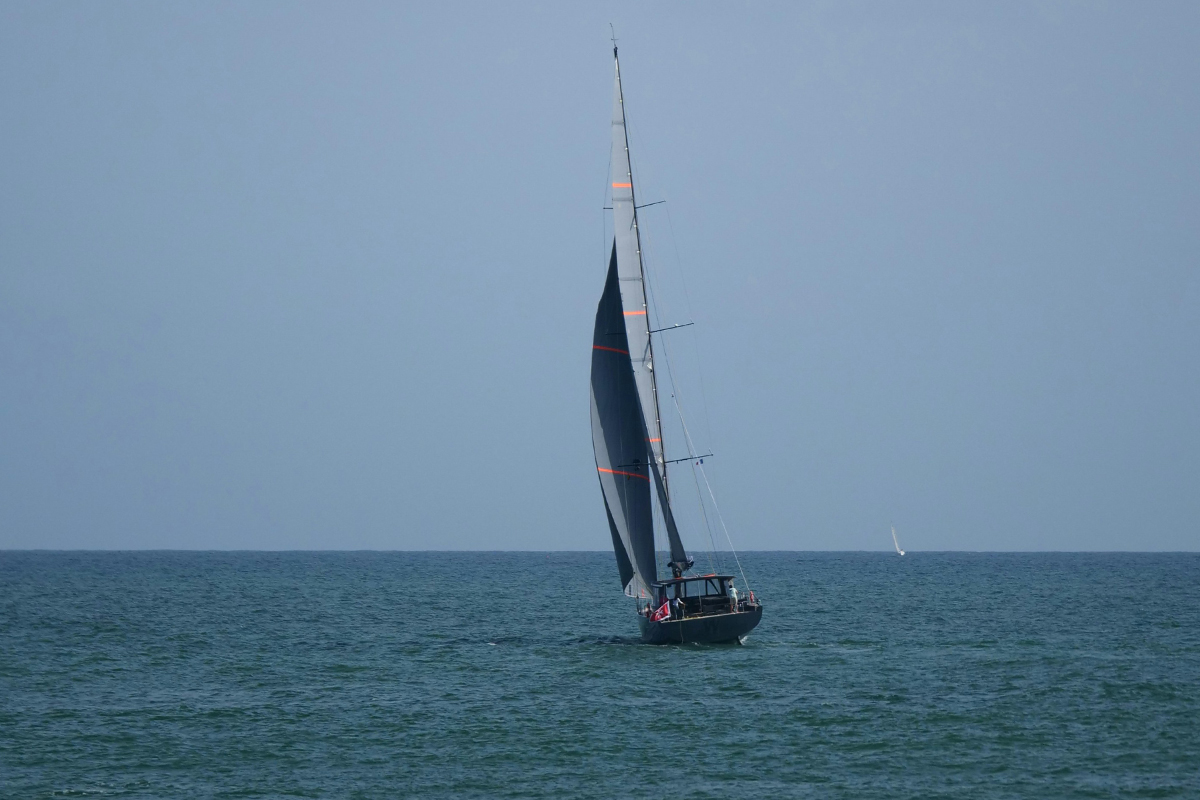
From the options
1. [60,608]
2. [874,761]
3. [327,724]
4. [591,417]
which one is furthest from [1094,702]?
[60,608]

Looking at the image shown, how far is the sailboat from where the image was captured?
47219 millimetres

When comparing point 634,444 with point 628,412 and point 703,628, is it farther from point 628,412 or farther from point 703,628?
point 703,628

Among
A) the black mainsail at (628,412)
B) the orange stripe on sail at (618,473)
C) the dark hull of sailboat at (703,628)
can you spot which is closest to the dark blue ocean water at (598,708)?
the dark hull of sailboat at (703,628)

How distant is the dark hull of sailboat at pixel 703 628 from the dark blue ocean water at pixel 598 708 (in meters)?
0.80

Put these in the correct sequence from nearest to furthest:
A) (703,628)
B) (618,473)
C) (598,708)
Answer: (598,708) → (703,628) → (618,473)

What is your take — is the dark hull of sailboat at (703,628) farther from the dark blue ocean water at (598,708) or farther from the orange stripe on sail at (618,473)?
the orange stripe on sail at (618,473)

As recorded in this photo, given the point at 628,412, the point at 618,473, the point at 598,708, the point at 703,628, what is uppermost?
the point at 628,412

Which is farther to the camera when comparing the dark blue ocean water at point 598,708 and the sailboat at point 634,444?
the sailboat at point 634,444

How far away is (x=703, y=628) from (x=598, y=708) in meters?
9.27

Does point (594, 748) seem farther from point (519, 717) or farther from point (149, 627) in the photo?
point (149, 627)

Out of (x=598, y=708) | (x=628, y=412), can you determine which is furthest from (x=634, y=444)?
(x=598, y=708)

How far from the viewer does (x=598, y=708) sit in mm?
38531

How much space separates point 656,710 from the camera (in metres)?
37.8

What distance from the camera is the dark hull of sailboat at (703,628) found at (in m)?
46.4
